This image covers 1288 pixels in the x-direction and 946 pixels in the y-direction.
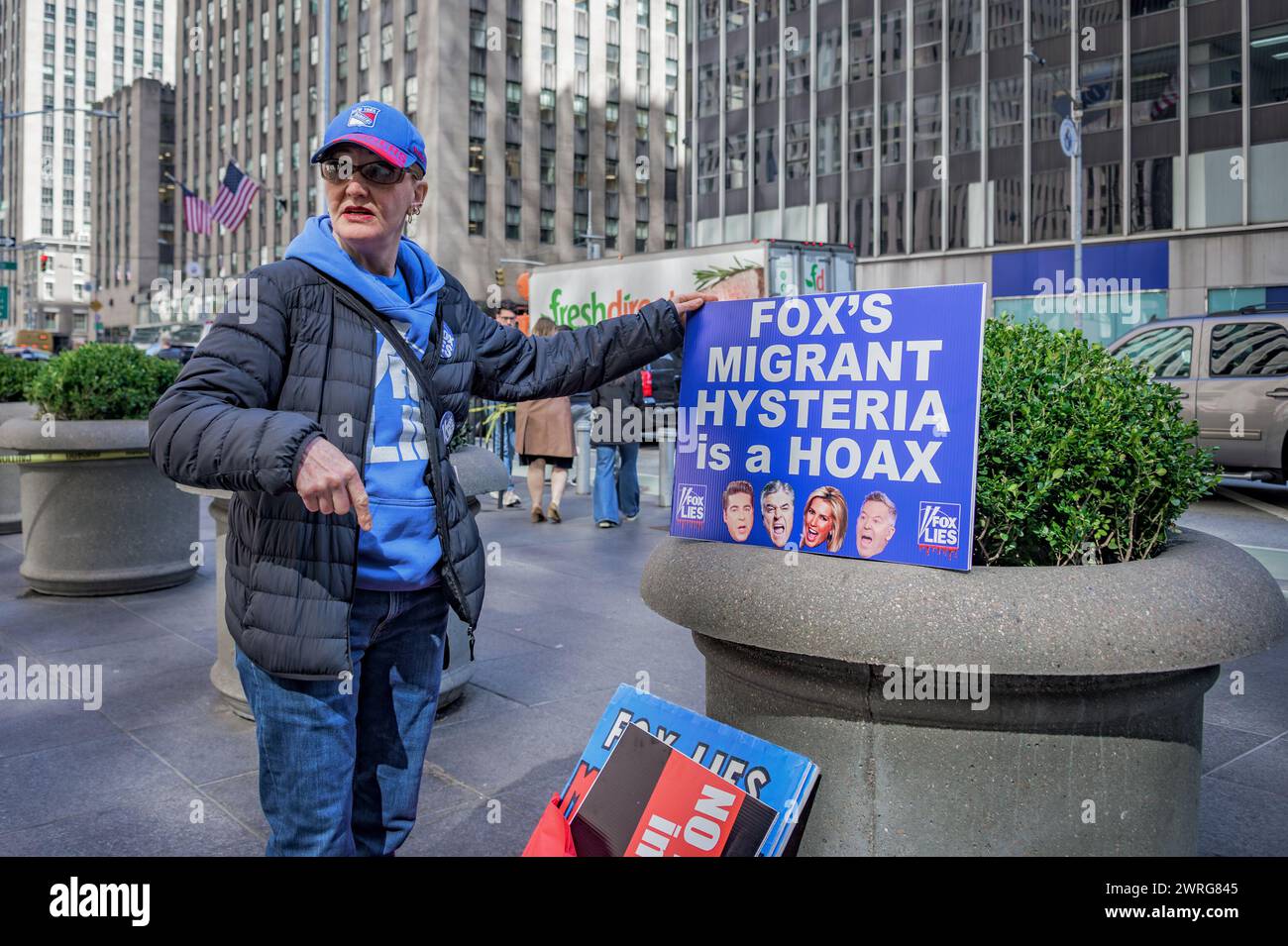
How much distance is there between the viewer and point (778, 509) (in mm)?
2908

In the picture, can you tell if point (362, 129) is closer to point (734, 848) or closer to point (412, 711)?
point (412, 711)

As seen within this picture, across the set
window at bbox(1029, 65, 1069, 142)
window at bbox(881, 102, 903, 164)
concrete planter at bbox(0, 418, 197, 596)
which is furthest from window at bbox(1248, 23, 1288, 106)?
concrete planter at bbox(0, 418, 197, 596)

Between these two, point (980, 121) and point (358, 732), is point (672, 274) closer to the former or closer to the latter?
point (980, 121)

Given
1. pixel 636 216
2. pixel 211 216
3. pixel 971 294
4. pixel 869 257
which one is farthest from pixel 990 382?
pixel 636 216

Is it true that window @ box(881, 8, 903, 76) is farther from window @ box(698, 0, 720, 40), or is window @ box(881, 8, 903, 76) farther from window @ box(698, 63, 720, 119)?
window @ box(698, 0, 720, 40)

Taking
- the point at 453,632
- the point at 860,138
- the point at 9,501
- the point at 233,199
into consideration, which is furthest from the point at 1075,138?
the point at 453,632

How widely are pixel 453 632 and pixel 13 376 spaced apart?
285 inches

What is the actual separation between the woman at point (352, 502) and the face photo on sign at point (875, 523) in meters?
0.96

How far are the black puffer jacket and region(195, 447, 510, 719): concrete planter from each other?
204 centimetres

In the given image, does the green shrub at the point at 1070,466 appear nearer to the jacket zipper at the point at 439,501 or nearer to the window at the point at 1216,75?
the jacket zipper at the point at 439,501

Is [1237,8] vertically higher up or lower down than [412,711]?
higher up

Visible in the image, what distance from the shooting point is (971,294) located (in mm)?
2654

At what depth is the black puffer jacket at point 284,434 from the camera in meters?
2.23
